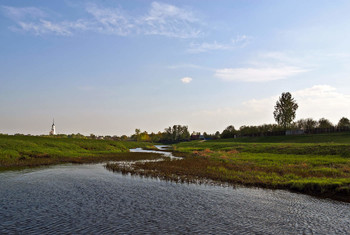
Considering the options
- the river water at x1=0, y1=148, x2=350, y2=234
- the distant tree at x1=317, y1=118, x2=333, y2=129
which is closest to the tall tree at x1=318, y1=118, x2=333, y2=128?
the distant tree at x1=317, y1=118, x2=333, y2=129

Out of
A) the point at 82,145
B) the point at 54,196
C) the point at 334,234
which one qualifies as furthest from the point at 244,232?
the point at 82,145

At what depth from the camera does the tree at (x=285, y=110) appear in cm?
10688

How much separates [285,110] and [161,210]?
107 meters

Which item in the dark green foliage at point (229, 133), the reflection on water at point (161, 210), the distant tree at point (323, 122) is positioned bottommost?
the reflection on water at point (161, 210)

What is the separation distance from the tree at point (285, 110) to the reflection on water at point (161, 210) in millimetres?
97793

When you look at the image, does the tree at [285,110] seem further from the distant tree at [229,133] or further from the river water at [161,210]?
the river water at [161,210]

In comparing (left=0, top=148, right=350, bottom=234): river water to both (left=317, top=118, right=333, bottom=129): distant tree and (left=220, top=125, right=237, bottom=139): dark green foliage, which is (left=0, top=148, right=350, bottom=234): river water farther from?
(left=220, top=125, right=237, bottom=139): dark green foliage

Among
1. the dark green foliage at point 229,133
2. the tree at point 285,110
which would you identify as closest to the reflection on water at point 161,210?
the tree at point 285,110

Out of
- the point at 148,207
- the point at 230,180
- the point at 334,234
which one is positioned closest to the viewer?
the point at 334,234

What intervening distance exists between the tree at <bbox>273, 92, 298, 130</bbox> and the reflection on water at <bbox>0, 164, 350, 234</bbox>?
321 feet

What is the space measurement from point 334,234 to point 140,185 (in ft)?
50.5

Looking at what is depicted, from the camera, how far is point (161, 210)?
1458 cm

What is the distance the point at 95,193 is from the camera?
18844 millimetres

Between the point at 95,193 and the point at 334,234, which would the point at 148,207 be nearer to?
the point at 95,193
